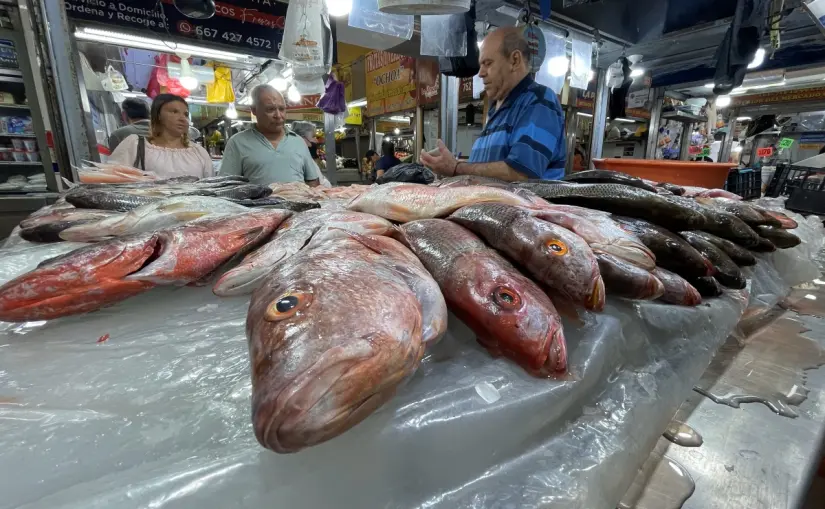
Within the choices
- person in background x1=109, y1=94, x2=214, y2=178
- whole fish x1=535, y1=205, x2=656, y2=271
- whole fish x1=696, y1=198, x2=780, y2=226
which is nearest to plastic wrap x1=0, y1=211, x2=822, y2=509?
whole fish x1=535, y1=205, x2=656, y2=271

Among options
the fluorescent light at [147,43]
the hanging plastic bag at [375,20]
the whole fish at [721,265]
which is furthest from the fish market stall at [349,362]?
the fluorescent light at [147,43]

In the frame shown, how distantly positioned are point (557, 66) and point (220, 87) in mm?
5979

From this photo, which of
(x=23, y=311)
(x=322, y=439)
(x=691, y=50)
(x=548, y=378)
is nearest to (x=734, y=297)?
(x=548, y=378)

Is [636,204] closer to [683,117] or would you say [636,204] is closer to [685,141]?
[683,117]

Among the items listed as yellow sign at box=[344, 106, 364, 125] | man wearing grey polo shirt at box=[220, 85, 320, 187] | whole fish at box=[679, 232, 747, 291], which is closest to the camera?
whole fish at box=[679, 232, 747, 291]

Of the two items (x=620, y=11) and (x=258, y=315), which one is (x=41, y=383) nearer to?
(x=258, y=315)

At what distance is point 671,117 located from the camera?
10.6 meters

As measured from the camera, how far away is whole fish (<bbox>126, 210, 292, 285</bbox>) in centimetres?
108

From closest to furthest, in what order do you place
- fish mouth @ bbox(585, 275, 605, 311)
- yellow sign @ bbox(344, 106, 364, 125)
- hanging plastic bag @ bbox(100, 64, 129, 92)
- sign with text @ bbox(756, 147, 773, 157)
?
fish mouth @ bbox(585, 275, 605, 311) < hanging plastic bag @ bbox(100, 64, 129, 92) < yellow sign @ bbox(344, 106, 364, 125) < sign with text @ bbox(756, 147, 773, 157)

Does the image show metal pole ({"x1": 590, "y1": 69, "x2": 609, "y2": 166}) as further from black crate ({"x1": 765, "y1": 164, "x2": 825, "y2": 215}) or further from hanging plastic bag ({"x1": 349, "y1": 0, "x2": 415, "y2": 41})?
hanging plastic bag ({"x1": 349, "y1": 0, "x2": 415, "y2": 41})

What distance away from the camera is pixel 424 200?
1.54 m

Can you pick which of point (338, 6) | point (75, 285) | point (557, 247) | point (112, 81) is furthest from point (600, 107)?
point (112, 81)

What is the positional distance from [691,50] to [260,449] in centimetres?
866

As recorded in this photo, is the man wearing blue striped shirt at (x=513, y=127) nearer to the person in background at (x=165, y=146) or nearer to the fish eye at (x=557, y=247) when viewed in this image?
the fish eye at (x=557, y=247)
